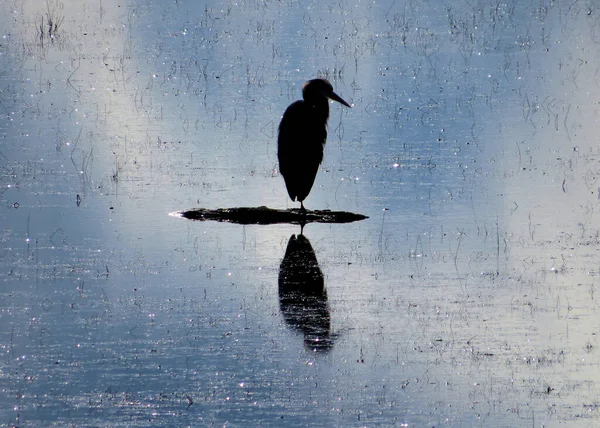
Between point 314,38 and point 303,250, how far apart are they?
1330 centimetres

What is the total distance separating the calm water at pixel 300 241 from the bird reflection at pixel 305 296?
0.10 feet

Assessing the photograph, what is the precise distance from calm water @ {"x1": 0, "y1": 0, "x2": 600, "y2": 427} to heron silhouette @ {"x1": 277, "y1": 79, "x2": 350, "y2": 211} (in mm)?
296

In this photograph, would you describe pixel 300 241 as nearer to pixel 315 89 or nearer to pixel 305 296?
pixel 305 296

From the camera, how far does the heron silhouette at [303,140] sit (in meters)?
12.8

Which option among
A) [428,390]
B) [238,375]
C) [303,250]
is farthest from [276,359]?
[303,250]

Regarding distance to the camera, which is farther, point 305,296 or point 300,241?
point 300,241

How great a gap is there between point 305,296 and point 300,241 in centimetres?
184

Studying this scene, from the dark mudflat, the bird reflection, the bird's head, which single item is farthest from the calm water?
the bird's head

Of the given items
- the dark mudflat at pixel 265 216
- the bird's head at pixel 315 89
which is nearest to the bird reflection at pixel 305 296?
the dark mudflat at pixel 265 216

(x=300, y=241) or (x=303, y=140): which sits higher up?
(x=303, y=140)

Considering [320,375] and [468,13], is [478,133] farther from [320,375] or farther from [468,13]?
[468,13]

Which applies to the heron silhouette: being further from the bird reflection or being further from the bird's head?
the bird reflection

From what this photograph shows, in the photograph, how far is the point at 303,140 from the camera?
13.3 m

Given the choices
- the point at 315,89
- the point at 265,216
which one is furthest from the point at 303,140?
the point at 265,216
